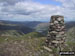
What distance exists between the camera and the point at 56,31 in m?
61.1

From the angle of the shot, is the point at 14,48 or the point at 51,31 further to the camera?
the point at 51,31

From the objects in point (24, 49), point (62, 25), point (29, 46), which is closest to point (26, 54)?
point (24, 49)

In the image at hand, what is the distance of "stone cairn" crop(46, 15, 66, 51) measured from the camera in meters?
60.2

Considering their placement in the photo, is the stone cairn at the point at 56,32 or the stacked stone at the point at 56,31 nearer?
the stone cairn at the point at 56,32

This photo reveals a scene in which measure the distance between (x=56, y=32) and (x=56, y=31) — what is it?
1.66 ft

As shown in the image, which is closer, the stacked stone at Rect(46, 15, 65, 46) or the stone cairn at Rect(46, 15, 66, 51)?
the stone cairn at Rect(46, 15, 66, 51)

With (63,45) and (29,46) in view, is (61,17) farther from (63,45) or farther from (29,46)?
(29,46)

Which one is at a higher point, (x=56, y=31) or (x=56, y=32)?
(x=56, y=31)

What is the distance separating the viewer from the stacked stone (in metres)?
60.5

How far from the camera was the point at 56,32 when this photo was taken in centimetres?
6081

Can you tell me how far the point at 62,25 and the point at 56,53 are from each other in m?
13.6

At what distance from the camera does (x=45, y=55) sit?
54.0 metres

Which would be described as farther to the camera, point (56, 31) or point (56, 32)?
point (56, 31)

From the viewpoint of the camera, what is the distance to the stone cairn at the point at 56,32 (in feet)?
197
